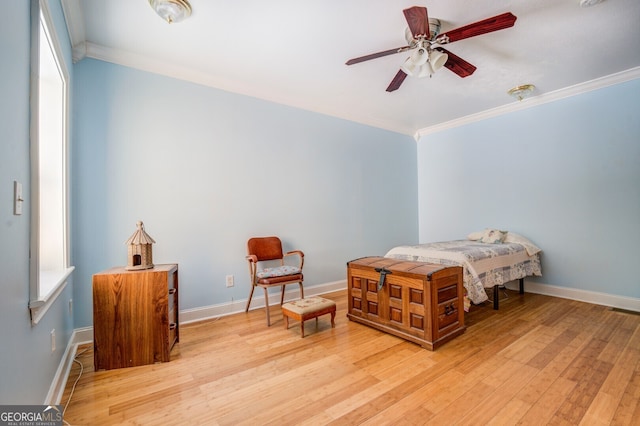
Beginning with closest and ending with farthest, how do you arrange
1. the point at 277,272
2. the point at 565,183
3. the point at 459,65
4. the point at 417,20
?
the point at 417,20
the point at 459,65
the point at 277,272
the point at 565,183

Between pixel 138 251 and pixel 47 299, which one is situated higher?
pixel 138 251

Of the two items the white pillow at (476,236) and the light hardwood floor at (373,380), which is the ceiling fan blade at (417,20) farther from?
the white pillow at (476,236)

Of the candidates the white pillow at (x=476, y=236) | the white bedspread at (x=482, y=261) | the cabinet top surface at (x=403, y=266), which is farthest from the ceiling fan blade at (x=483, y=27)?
the white pillow at (x=476, y=236)

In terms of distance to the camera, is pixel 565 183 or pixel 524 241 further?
pixel 524 241

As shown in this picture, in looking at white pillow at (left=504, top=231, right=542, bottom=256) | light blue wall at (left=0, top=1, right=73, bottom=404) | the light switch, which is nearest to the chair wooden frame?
light blue wall at (left=0, top=1, right=73, bottom=404)

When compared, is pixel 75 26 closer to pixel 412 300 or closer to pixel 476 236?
pixel 412 300

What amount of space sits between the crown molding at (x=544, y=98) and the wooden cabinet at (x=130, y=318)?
15.3ft

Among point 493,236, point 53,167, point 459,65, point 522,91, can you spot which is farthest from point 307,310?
point 522,91

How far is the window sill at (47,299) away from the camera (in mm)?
1261

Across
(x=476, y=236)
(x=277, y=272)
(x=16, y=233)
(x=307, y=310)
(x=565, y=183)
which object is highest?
(x=565, y=183)

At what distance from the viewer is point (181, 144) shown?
289 centimetres

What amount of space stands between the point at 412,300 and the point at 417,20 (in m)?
2.06

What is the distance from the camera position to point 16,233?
112 cm

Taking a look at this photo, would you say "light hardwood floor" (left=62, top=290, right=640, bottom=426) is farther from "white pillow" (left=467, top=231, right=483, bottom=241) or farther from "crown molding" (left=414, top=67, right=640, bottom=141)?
"crown molding" (left=414, top=67, right=640, bottom=141)
